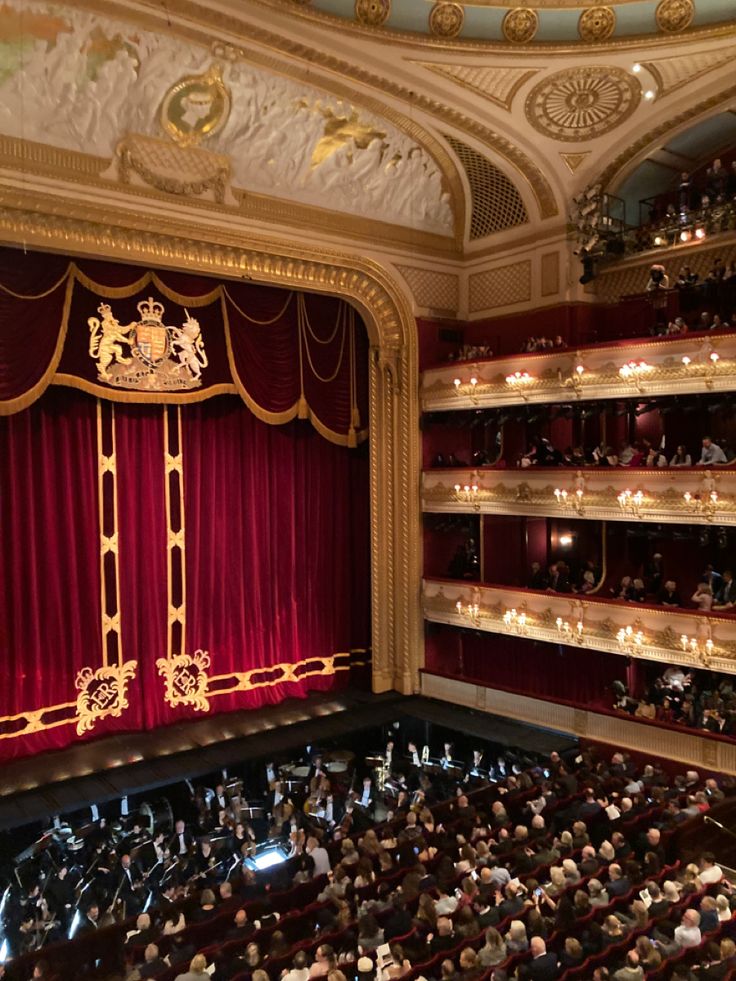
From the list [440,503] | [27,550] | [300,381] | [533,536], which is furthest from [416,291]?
[27,550]

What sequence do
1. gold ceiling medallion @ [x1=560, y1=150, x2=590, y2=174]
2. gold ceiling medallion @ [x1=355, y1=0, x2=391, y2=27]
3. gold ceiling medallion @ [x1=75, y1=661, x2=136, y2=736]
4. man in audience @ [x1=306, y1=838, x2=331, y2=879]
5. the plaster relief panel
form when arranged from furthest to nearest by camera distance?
1. gold ceiling medallion @ [x1=560, y1=150, x2=590, y2=174]
2. gold ceiling medallion @ [x1=75, y1=661, x2=136, y2=736]
3. gold ceiling medallion @ [x1=355, y1=0, x2=391, y2=27]
4. the plaster relief panel
5. man in audience @ [x1=306, y1=838, x2=331, y2=879]

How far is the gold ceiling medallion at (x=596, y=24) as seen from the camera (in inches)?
352

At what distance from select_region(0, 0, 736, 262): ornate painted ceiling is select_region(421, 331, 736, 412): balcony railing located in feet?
7.64

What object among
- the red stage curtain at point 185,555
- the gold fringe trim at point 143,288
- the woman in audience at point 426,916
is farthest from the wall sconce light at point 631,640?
the gold fringe trim at point 143,288

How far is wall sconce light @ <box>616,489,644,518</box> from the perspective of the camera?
34.2 ft

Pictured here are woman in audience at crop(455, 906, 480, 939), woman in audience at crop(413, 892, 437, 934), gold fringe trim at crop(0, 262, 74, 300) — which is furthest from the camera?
gold fringe trim at crop(0, 262, 74, 300)

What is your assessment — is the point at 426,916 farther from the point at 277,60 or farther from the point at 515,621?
the point at 277,60

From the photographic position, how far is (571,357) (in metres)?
11.1

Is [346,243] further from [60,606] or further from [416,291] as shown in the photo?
[60,606]

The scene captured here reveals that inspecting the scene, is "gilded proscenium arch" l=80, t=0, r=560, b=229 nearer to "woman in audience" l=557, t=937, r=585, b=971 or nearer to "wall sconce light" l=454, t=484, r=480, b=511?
"wall sconce light" l=454, t=484, r=480, b=511

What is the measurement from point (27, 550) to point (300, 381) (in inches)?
178

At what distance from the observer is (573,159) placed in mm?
11641

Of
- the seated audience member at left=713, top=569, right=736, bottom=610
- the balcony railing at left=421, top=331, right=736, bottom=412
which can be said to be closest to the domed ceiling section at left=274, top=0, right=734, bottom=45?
the balcony railing at left=421, top=331, right=736, bottom=412

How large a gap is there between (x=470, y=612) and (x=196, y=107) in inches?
305
